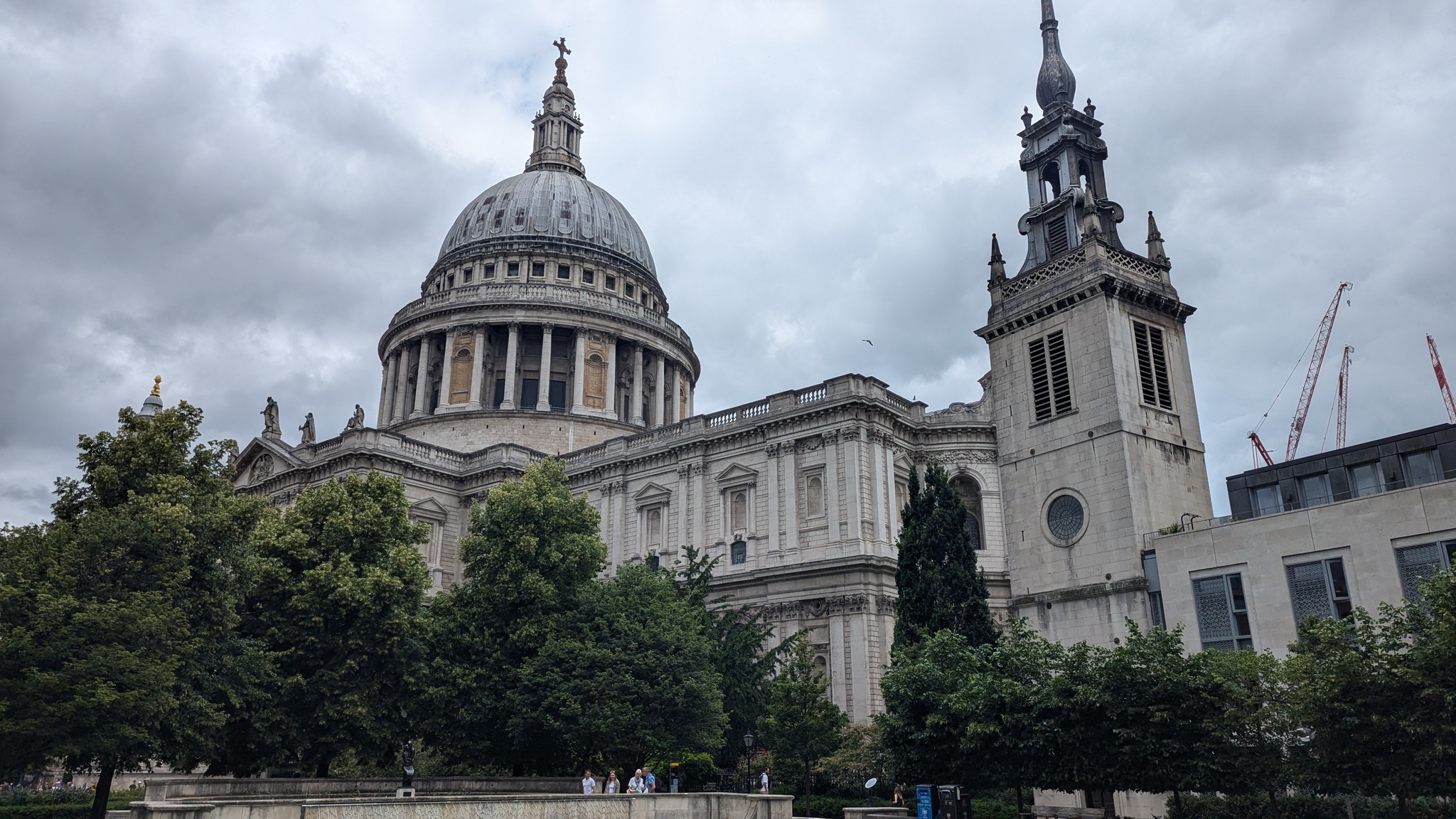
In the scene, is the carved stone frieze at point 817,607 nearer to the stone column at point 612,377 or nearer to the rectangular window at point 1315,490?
the rectangular window at point 1315,490

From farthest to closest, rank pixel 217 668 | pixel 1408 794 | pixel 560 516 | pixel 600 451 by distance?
pixel 600 451, pixel 560 516, pixel 217 668, pixel 1408 794

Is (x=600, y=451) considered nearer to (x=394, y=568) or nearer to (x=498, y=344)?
(x=498, y=344)

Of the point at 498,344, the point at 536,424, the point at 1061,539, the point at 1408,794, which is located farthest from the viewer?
the point at 498,344

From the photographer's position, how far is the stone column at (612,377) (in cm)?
7750

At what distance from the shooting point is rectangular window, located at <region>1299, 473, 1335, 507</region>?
31047mm

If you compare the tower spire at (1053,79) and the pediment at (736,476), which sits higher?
the tower spire at (1053,79)

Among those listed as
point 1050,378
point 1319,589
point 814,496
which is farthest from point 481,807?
point 814,496

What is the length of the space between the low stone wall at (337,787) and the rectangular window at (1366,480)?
25275 mm

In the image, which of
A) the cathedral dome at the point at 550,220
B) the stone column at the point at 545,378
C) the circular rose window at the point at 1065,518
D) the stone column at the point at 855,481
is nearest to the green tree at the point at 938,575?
the circular rose window at the point at 1065,518

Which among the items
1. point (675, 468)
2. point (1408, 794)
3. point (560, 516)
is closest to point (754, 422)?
point (675, 468)

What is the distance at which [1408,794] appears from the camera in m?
21.1

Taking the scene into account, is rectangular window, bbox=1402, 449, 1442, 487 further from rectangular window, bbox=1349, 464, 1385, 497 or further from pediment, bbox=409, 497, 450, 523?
pediment, bbox=409, 497, 450, 523

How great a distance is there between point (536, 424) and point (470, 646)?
3743 cm

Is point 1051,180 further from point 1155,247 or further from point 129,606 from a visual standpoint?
point 129,606
